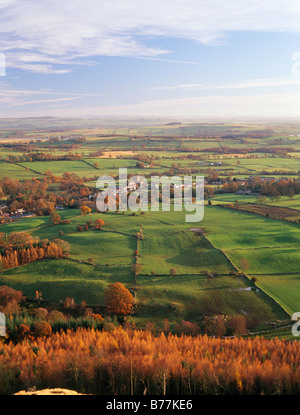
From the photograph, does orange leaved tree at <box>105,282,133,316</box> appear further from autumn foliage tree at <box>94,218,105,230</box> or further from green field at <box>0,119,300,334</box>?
autumn foliage tree at <box>94,218,105,230</box>

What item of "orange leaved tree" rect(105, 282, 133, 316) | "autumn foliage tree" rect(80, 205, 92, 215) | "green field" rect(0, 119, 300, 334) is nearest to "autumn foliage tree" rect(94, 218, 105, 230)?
"green field" rect(0, 119, 300, 334)

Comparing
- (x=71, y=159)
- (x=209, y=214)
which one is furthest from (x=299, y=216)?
(x=71, y=159)

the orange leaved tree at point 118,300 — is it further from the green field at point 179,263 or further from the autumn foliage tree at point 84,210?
the autumn foliage tree at point 84,210

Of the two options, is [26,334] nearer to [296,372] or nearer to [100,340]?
[100,340]

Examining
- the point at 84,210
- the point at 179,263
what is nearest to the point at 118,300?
the point at 179,263

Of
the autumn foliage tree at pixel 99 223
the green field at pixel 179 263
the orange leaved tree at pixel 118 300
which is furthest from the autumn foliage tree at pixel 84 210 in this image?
the orange leaved tree at pixel 118 300

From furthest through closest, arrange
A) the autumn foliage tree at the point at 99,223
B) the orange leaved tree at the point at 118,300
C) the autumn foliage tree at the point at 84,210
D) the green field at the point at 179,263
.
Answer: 1. the autumn foliage tree at the point at 84,210
2. the autumn foliage tree at the point at 99,223
3. the green field at the point at 179,263
4. the orange leaved tree at the point at 118,300

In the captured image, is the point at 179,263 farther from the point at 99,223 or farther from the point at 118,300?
the point at 99,223

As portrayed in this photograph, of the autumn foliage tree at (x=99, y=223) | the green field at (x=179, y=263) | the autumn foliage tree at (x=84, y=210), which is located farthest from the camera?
the autumn foliage tree at (x=84, y=210)
